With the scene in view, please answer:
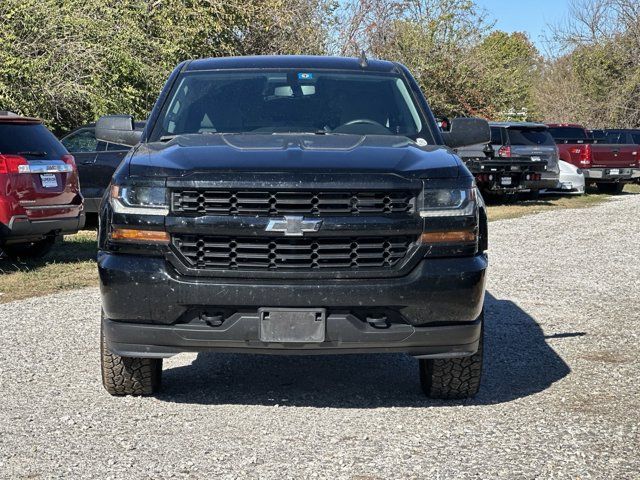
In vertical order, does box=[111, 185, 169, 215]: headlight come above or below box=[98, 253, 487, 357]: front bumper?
above

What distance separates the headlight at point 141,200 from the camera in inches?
210

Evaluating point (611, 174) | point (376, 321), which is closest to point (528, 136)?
point (611, 174)

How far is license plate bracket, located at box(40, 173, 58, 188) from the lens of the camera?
460 inches

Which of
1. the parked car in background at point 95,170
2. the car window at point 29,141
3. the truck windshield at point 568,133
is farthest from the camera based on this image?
the truck windshield at point 568,133

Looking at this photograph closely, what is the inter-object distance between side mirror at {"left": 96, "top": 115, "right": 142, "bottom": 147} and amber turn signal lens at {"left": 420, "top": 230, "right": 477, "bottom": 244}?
2320 mm

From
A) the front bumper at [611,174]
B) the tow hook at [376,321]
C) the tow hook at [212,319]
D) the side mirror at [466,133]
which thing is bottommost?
the front bumper at [611,174]

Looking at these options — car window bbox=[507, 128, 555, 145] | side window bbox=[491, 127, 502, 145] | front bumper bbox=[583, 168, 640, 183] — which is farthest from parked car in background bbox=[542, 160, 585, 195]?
side window bbox=[491, 127, 502, 145]

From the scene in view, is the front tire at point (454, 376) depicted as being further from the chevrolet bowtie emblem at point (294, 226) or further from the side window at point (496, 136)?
the side window at point (496, 136)

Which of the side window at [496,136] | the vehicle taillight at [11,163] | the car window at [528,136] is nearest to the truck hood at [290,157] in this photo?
the vehicle taillight at [11,163]

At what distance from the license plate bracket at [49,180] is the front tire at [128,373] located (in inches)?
238

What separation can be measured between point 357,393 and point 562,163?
842 inches

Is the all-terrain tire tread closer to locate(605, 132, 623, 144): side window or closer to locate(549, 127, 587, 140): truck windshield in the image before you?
locate(549, 127, 587, 140): truck windshield

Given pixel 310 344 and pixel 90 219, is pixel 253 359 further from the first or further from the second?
pixel 90 219

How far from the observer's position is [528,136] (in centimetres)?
2430
